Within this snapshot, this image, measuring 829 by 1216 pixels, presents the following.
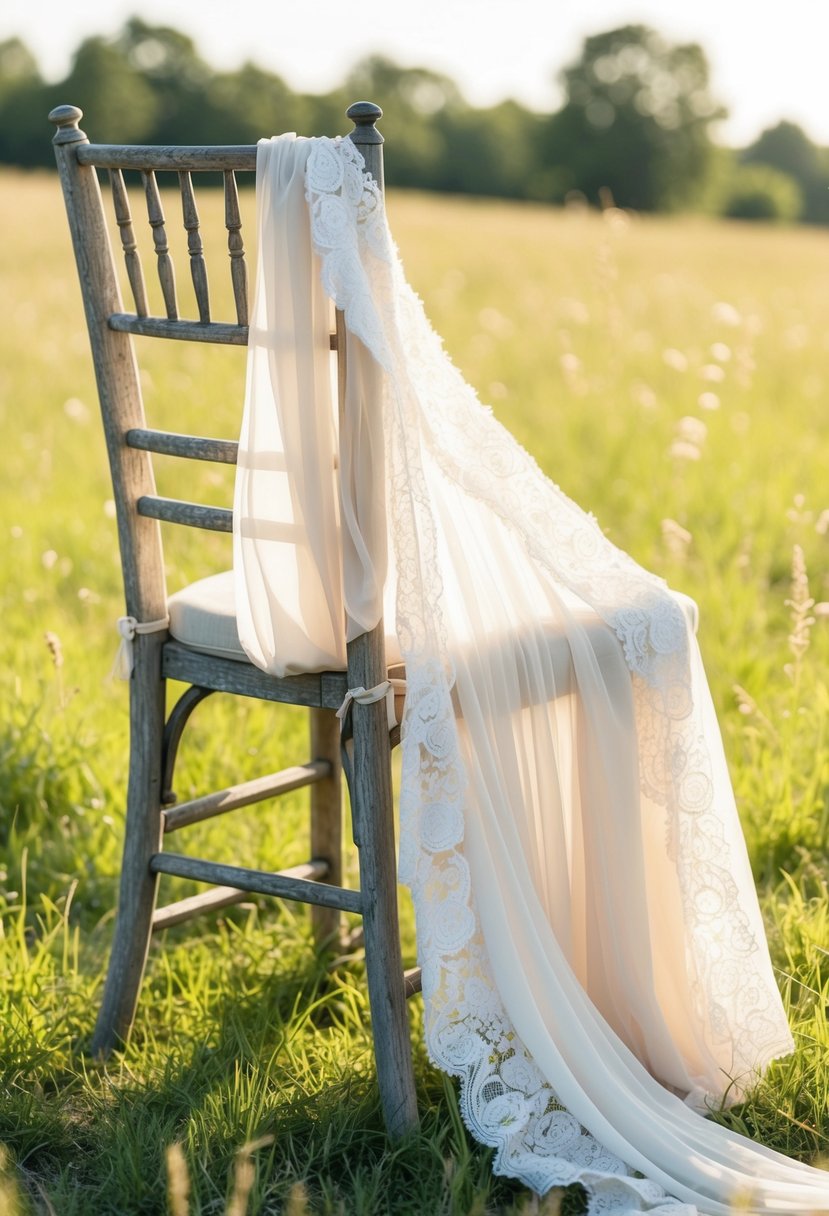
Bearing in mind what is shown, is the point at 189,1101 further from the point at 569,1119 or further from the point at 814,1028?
the point at 814,1028

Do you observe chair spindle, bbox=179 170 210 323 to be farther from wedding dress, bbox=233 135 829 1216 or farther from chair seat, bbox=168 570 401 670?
chair seat, bbox=168 570 401 670

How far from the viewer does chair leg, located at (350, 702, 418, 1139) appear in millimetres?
2070

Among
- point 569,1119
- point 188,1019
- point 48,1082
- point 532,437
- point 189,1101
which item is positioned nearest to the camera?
point 569,1119

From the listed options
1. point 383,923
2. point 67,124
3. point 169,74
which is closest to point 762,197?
point 169,74

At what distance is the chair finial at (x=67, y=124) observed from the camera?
2.10 metres

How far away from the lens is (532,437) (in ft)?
19.8

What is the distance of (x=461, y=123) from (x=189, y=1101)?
169 ft

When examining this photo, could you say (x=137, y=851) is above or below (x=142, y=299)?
below

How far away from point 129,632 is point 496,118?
52.0 m

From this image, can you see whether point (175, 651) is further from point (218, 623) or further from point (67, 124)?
point (67, 124)

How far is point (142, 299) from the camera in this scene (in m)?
2.08

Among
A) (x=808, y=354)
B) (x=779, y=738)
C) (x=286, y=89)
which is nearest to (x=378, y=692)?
(x=779, y=738)

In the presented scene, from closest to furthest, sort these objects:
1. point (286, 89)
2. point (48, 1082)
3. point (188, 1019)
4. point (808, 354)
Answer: point (48, 1082) → point (188, 1019) → point (808, 354) → point (286, 89)

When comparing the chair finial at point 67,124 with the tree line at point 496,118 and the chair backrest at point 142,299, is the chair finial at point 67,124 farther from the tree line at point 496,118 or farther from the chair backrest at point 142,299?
the tree line at point 496,118
